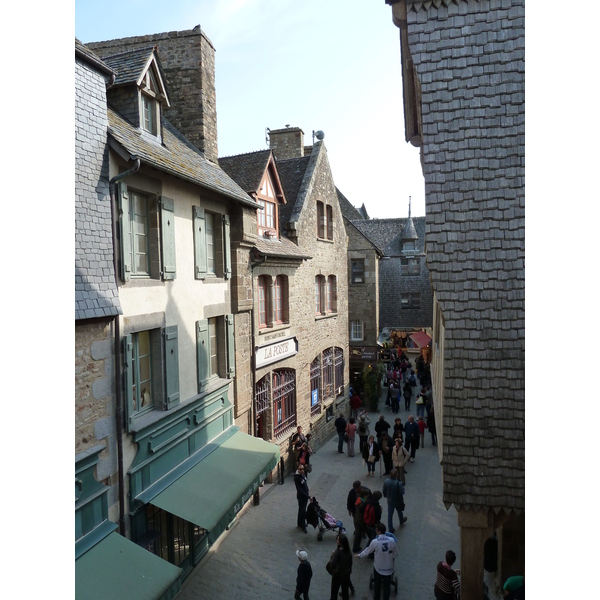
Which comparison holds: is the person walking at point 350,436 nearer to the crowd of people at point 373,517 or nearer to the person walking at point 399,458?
the crowd of people at point 373,517

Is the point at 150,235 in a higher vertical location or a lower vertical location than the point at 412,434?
higher

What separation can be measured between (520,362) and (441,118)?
3493 millimetres

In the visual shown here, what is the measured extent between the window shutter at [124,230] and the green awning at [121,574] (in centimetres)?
382

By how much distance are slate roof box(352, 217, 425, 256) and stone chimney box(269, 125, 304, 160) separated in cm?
1595

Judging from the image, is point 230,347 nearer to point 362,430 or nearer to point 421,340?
point 362,430

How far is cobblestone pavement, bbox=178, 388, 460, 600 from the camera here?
8.73 m

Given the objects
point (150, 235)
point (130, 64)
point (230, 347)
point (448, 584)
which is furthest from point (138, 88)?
point (448, 584)

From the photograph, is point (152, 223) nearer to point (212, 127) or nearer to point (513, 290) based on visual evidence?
point (212, 127)

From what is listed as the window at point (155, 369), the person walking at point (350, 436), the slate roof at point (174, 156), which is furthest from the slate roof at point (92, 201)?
the person walking at point (350, 436)

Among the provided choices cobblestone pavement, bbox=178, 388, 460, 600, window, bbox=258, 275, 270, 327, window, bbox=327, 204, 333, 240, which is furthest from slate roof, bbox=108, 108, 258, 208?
cobblestone pavement, bbox=178, 388, 460, 600

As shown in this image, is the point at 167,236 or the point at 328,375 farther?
the point at 328,375

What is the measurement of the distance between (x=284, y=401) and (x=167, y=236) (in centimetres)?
774

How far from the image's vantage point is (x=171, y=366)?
873 cm

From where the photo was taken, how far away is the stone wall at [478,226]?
6.38 meters
